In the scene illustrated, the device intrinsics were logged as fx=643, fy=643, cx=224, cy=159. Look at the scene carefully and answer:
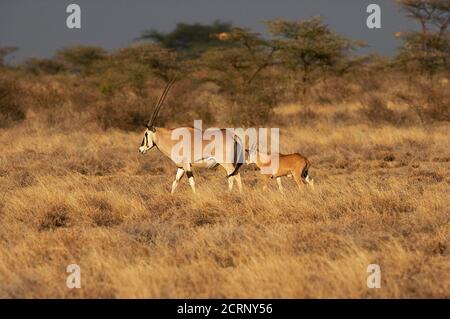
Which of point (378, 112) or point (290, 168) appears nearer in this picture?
point (290, 168)

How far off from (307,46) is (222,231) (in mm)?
21592

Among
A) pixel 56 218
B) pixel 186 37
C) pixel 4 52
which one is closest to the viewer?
pixel 56 218

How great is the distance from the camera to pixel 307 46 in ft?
89.2

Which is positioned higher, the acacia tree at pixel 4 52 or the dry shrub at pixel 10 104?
the acacia tree at pixel 4 52

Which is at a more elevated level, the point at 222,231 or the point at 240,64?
the point at 240,64

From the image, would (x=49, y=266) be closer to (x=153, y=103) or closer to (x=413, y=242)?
(x=413, y=242)

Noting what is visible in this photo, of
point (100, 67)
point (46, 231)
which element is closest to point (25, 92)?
point (100, 67)

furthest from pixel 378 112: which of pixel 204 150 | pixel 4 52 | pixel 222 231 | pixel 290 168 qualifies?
pixel 4 52

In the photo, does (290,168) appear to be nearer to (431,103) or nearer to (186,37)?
(431,103)

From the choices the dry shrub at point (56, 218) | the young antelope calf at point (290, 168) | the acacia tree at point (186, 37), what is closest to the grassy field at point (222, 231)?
the dry shrub at point (56, 218)

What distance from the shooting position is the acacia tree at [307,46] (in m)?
27.3

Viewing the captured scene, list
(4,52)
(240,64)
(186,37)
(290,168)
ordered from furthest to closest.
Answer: (186,37) → (4,52) → (240,64) → (290,168)

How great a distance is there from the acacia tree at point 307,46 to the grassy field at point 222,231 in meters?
15.5

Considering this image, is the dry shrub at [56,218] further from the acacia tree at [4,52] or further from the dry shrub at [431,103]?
the acacia tree at [4,52]
